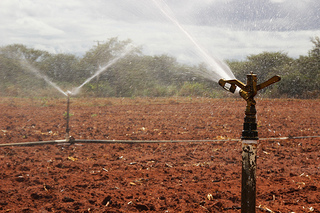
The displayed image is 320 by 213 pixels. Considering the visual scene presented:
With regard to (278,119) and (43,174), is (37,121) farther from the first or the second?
(278,119)

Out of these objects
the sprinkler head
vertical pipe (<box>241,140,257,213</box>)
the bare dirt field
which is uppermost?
the sprinkler head

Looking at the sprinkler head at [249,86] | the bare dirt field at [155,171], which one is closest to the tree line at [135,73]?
the bare dirt field at [155,171]

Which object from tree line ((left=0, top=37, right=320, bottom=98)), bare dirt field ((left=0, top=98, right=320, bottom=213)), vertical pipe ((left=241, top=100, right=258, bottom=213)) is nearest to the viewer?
vertical pipe ((left=241, top=100, right=258, bottom=213))

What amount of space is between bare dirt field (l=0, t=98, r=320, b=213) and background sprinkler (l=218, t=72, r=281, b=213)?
2.71 ft

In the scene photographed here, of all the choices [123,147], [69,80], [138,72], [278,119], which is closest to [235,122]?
[278,119]

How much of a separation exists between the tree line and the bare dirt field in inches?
338

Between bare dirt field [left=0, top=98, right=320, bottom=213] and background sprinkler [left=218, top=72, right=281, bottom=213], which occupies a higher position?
background sprinkler [left=218, top=72, right=281, bottom=213]

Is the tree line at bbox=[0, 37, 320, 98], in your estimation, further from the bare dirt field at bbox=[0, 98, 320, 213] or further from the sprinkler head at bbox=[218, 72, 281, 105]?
the sprinkler head at bbox=[218, 72, 281, 105]

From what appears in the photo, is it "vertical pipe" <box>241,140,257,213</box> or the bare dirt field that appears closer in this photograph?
"vertical pipe" <box>241,140,257,213</box>

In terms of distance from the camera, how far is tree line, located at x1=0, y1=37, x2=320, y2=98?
1499cm

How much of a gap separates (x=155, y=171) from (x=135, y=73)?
1691 cm

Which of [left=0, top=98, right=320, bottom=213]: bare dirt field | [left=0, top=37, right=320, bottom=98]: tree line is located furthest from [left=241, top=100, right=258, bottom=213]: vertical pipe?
[left=0, top=37, right=320, bottom=98]: tree line

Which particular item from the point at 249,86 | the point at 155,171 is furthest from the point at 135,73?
the point at 249,86

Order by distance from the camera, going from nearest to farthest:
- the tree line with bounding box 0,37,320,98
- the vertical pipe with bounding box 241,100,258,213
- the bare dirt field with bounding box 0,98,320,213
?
the vertical pipe with bounding box 241,100,258,213, the bare dirt field with bounding box 0,98,320,213, the tree line with bounding box 0,37,320,98
